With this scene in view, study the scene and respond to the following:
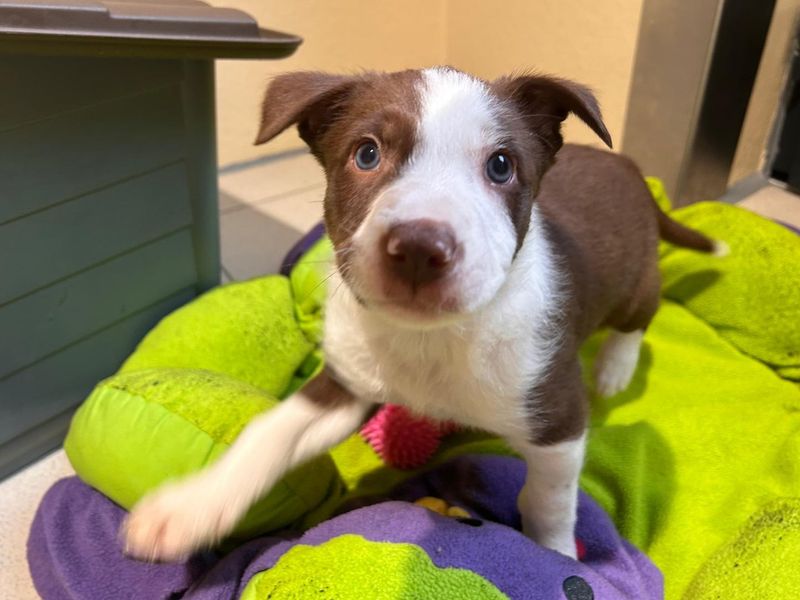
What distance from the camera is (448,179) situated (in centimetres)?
98

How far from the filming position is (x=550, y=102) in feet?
3.92

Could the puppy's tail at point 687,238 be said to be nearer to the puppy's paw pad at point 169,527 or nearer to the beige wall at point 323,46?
the puppy's paw pad at point 169,527

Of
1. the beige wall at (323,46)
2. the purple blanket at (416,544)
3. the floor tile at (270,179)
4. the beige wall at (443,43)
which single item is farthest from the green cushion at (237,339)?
the beige wall at (443,43)

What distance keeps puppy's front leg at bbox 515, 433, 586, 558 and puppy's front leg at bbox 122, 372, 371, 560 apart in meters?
0.31

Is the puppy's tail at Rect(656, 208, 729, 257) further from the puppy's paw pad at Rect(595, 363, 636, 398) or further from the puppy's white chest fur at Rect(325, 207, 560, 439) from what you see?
the puppy's white chest fur at Rect(325, 207, 560, 439)

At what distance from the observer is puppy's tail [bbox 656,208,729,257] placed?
1.87 metres

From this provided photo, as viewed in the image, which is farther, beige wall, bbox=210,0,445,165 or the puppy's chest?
beige wall, bbox=210,0,445,165

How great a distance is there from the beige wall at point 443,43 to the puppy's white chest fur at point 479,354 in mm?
1551

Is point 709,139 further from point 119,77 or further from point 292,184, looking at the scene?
point 119,77

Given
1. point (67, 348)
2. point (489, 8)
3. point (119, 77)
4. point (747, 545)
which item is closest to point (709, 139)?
point (489, 8)

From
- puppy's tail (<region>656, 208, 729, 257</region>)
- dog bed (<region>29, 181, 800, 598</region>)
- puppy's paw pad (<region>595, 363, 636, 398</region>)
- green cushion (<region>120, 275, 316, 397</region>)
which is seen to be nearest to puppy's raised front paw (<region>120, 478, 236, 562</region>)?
dog bed (<region>29, 181, 800, 598</region>)

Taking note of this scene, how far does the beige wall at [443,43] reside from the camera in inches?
105

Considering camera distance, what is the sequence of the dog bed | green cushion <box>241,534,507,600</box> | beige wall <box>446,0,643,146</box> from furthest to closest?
beige wall <box>446,0,643,146</box>, the dog bed, green cushion <box>241,534,507,600</box>

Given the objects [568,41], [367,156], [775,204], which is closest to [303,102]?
[367,156]
